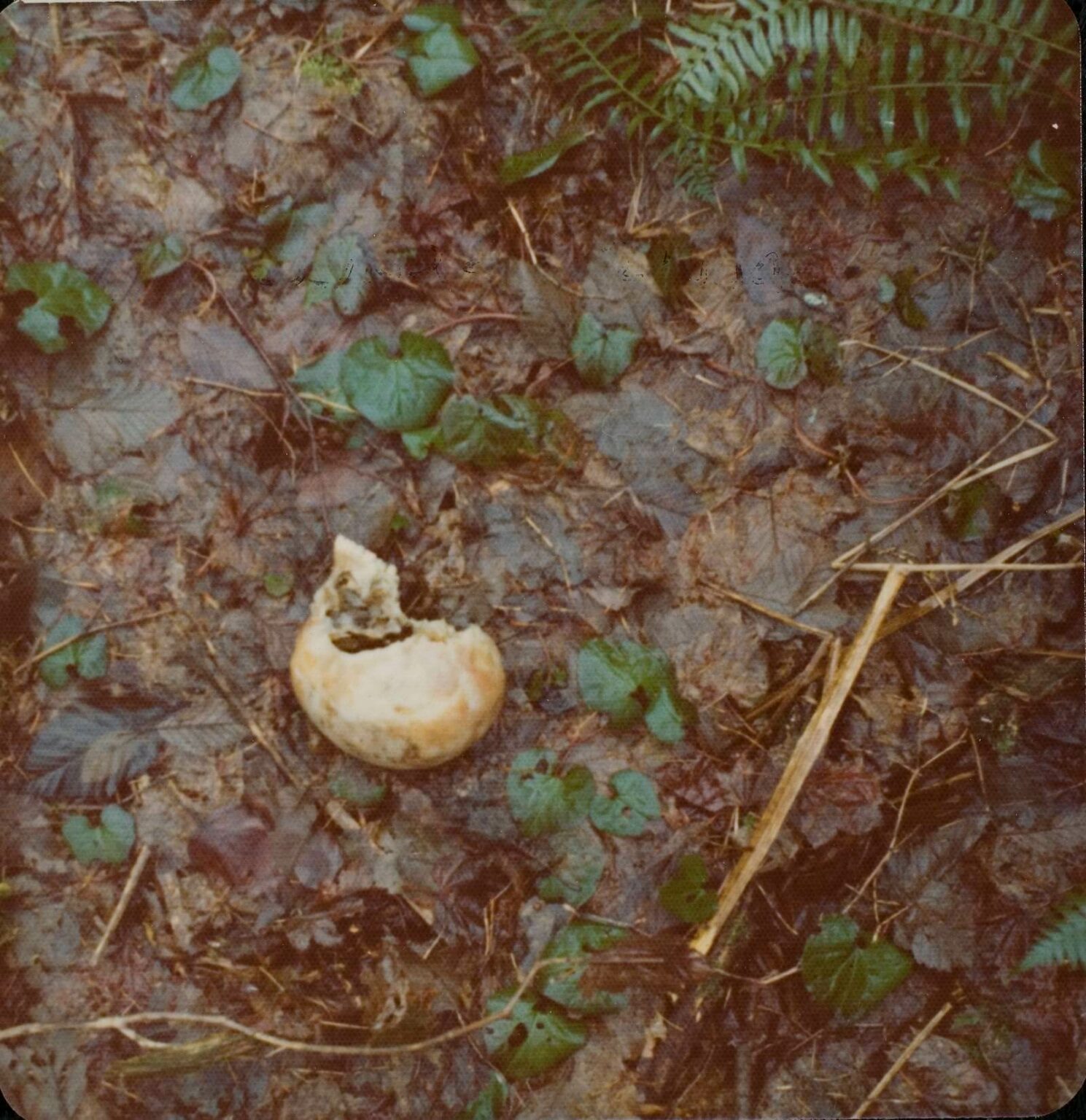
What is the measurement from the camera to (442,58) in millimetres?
2092

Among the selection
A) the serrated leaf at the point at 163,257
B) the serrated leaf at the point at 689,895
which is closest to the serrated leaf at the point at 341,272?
the serrated leaf at the point at 163,257

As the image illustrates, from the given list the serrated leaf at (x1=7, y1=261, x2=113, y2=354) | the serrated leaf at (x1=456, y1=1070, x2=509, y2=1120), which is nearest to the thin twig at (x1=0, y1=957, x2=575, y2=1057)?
the serrated leaf at (x1=456, y1=1070, x2=509, y2=1120)

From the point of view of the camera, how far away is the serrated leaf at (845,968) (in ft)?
6.97

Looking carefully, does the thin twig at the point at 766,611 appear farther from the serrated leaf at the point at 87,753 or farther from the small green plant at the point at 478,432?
the serrated leaf at the point at 87,753

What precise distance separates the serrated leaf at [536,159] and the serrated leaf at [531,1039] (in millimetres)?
1948

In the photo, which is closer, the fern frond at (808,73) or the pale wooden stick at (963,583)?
the fern frond at (808,73)

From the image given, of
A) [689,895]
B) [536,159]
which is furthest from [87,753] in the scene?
[536,159]

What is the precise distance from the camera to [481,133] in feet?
6.99

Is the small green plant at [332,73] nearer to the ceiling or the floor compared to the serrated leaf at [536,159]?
nearer to the ceiling

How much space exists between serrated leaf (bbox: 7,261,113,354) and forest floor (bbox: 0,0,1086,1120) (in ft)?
0.06

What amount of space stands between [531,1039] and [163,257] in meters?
2.04

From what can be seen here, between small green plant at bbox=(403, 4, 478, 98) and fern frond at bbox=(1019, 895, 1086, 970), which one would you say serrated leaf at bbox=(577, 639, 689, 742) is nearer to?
fern frond at bbox=(1019, 895, 1086, 970)

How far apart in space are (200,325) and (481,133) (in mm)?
810

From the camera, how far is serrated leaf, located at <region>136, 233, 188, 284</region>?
2.13 meters
